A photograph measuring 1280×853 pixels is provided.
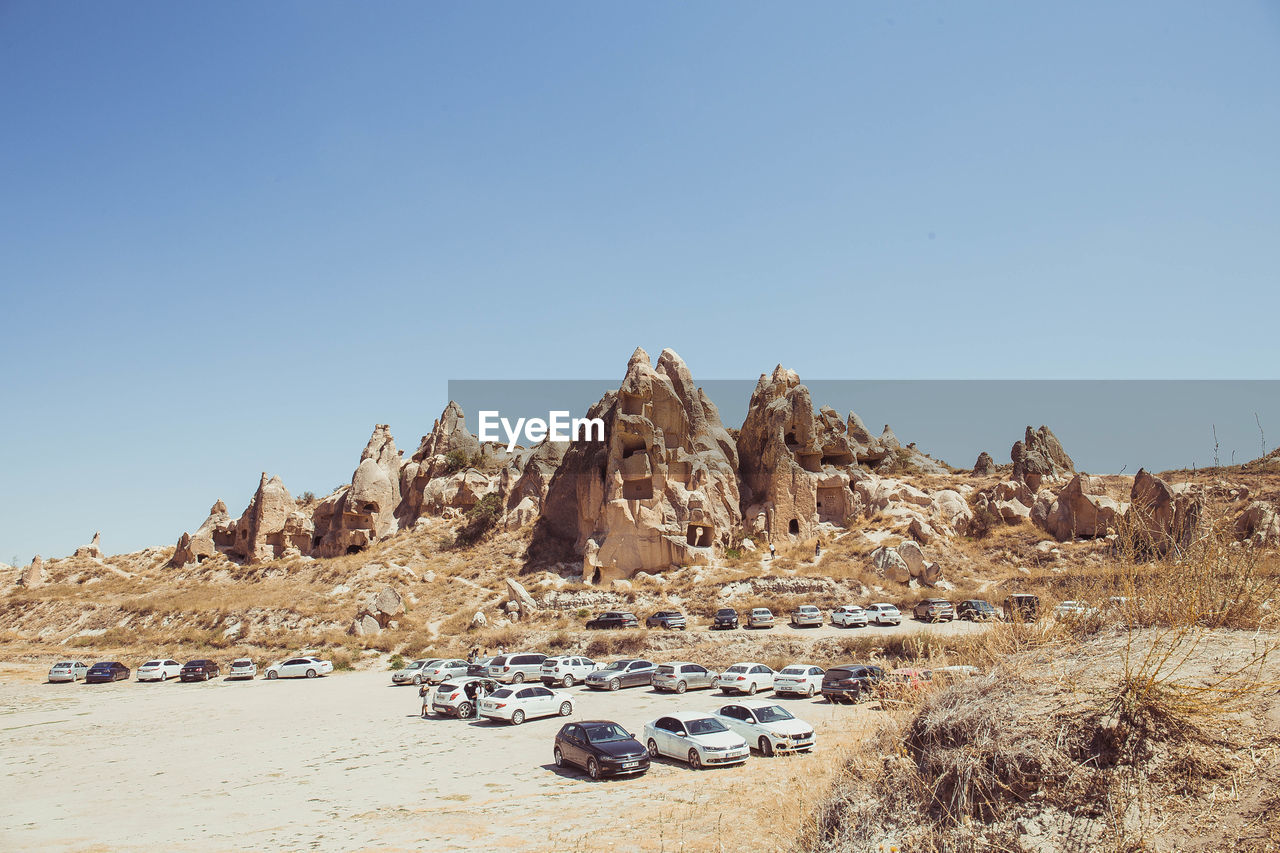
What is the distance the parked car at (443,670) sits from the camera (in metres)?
31.5

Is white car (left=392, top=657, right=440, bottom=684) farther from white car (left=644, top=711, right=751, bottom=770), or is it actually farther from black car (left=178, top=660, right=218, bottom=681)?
white car (left=644, top=711, right=751, bottom=770)

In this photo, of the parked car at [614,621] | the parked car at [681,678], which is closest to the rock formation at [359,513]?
the parked car at [614,621]

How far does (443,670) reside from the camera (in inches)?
1268

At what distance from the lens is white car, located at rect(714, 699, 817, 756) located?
59.3ft

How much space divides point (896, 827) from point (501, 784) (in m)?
10.5

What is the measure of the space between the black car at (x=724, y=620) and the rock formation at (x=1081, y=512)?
2441cm

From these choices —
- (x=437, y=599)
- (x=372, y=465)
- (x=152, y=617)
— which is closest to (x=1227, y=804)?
(x=437, y=599)

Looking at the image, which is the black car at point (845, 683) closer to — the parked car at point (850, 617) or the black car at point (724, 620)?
the parked car at point (850, 617)

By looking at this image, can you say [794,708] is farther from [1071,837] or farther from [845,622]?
[1071,837]

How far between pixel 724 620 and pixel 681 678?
28.0ft

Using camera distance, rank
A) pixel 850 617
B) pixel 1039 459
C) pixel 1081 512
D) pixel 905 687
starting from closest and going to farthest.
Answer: pixel 905 687, pixel 850 617, pixel 1081 512, pixel 1039 459

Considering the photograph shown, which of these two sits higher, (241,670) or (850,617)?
(850,617)

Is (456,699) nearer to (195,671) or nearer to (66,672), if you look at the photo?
(195,671)

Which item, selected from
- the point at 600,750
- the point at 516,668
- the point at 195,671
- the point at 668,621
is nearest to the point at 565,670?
the point at 516,668
